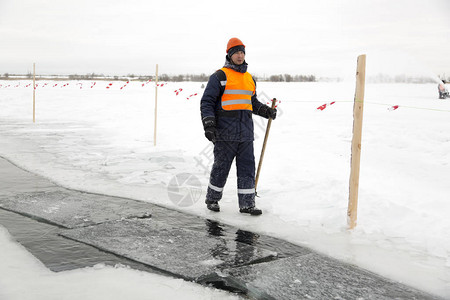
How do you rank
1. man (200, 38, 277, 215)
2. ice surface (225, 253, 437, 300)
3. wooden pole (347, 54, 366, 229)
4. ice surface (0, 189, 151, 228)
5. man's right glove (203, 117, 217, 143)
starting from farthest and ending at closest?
man (200, 38, 277, 215), man's right glove (203, 117, 217, 143), ice surface (0, 189, 151, 228), wooden pole (347, 54, 366, 229), ice surface (225, 253, 437, 300)

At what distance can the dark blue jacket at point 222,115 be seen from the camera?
15.3 feet

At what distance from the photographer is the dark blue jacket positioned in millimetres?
4668

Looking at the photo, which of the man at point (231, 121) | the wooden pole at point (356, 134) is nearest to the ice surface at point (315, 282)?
the wooden pole at point (356, 134)

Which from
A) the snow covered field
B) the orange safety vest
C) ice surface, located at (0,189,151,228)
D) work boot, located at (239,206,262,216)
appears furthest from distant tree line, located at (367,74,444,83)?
ice surface, located at (0,189,151,228)

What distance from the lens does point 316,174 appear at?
631cm

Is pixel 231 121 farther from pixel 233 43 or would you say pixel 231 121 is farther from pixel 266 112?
pixel 233 43

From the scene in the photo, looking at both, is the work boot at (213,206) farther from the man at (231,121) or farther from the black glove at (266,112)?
the black glove at (266,112)

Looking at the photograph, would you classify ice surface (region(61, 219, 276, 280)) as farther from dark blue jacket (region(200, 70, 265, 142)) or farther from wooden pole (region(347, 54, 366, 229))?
dark blue jacket (region(200, 70, 265, 142))

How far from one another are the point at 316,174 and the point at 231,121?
2102 millimetres

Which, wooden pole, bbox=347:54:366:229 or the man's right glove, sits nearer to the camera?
wooden pole, bbox=347:54:366:229

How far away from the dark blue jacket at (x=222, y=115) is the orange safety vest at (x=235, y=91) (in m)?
0.05

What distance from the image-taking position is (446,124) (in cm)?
1012

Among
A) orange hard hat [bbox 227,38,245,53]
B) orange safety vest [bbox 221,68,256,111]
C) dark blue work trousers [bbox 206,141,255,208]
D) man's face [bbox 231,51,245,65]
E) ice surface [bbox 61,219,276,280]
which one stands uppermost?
orange hard hat [bbox 227,38,245,53]

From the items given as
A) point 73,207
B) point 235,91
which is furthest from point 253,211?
point 73,207
